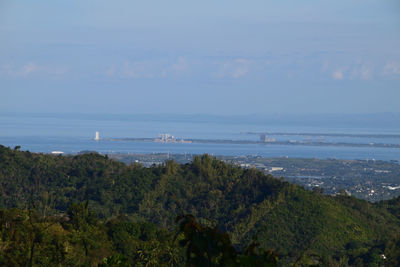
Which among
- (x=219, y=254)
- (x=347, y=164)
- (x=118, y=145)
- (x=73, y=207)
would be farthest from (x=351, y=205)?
(x=118, y=145)

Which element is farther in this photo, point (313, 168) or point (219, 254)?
point (313, 168)

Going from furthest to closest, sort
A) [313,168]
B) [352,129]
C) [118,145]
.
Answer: [352,129] < [118,145] < [313,168]

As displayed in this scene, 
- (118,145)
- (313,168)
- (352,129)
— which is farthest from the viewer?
(352,129)

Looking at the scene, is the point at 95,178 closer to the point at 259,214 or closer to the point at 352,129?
the point at 259,214

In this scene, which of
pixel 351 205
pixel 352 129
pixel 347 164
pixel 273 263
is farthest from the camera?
pixel 352 129

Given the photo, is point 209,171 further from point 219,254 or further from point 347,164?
point 347,164

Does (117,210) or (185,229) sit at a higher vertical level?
(185,229)

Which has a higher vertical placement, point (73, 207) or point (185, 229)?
point (185, 229)

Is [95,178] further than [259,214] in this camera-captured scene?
Yes

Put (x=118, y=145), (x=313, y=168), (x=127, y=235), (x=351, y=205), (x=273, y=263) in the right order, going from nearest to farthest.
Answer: (x=273, y=263) < (x=127, y=235) < (x=351, y=205) < (x=313, y=168) < (x=118, y=145)

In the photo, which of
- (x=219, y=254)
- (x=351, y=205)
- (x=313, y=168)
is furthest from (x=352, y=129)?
(x=219, y=254)
